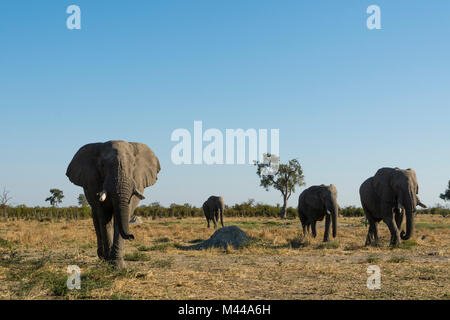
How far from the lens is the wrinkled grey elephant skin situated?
701 inches

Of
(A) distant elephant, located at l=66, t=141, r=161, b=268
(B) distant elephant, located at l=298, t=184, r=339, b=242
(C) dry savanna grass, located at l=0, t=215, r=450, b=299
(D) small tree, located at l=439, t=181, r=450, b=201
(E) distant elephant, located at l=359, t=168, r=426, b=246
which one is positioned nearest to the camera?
(C) dry savanna grass, located at l=0, t=215, r=450, b=299

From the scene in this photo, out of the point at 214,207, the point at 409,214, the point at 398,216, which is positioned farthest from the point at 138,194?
the point at 214,207

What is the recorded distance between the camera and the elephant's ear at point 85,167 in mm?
11194

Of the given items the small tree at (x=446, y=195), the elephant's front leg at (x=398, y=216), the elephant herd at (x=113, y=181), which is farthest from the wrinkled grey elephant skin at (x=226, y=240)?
the small tree at (x=446, y=195)

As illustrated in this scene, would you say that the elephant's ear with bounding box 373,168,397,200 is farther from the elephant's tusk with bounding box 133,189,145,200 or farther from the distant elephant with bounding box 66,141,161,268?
the elephant's tusk with bounding box 133,189,145,200

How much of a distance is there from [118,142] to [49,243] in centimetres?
1088

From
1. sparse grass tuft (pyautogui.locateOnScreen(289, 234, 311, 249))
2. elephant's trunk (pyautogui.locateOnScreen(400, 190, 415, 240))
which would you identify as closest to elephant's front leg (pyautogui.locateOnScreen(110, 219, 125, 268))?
sparse grass tuft (pyautogui.locateOnScreen(289, 234, 311, 249))

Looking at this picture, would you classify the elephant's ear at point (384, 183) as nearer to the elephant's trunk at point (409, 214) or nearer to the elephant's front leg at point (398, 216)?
the elephant's front leg at point (398, 216)

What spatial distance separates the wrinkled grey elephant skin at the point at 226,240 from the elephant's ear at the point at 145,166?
6352mm

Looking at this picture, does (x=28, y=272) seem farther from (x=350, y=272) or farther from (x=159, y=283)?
(x=350, y=272)

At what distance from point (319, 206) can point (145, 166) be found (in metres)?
11.9

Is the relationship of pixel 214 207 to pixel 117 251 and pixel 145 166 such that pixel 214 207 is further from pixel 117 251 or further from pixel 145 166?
pixel 117 251
